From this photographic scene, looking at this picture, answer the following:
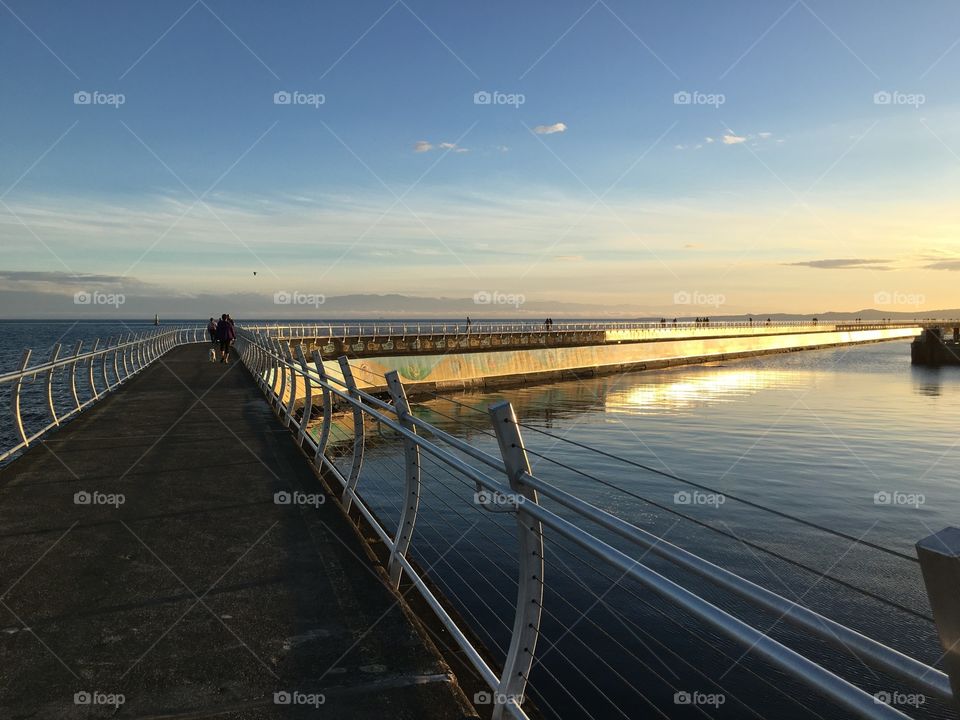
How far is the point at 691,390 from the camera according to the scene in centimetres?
4178

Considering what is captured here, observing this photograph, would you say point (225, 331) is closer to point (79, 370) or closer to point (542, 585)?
point (542, 585)

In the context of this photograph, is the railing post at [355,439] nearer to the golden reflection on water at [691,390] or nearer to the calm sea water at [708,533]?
the calm sea water at [708,533]

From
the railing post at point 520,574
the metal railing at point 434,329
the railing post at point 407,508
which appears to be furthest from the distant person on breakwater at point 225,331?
the railing post at point 520,574

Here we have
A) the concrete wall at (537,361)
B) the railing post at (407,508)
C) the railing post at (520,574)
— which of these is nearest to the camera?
the railing post at (520,574)

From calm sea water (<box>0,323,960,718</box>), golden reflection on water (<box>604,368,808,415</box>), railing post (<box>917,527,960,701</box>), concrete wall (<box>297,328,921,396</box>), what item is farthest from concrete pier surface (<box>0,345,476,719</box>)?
golden reflection on water (<box>604,368,808,415</box>)

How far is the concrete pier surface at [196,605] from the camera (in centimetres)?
342

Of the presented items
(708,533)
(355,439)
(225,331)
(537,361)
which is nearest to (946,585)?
(355,439)

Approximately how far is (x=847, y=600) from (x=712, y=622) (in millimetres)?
9456

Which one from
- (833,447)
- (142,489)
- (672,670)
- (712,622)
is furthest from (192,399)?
(833,447)

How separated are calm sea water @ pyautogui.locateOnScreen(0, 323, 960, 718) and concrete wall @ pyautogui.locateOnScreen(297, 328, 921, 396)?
5049 millimetres

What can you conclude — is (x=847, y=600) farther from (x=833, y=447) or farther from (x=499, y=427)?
(x=833, y=447)

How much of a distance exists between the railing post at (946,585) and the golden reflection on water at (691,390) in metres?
30.4

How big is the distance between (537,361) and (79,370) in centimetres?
4478

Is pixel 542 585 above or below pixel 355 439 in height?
below
